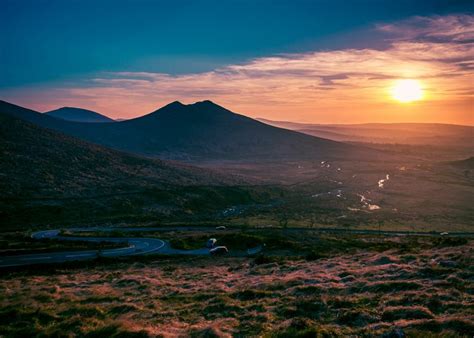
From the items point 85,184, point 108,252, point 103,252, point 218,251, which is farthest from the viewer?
point 85,184

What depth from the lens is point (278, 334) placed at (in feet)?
47.4

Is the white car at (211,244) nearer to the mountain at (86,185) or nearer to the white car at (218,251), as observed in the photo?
the white car at (218,251)

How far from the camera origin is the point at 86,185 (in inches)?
5241

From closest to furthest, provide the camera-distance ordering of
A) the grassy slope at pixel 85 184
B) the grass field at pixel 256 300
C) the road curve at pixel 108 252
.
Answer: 1. the grass field at pixel 256 300
2. the road curve at pixel 108 252
3. the grassy slope at pixel 85 184

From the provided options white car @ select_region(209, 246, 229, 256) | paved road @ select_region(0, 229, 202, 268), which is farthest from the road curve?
white car @ select_region(209, 246, 229, 256)

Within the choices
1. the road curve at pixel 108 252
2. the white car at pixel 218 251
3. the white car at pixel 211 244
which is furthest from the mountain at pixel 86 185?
the white car at pixel 218 251

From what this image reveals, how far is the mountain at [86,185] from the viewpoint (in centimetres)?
9838

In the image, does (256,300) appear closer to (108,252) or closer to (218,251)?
(218,251)

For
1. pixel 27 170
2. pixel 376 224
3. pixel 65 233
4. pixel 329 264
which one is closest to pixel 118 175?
pixel 27 170

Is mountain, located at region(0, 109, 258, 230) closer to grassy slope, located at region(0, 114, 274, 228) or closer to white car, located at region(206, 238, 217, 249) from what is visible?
grassy slope, located at region(0, 114, 274, 228)

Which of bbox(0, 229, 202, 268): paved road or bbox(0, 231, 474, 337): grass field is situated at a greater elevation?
bbox(0, 231, 474, 337): grass field

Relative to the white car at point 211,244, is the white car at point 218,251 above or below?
above

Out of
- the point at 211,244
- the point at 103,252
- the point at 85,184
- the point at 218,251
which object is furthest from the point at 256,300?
the point at 85,184

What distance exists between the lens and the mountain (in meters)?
98.4
